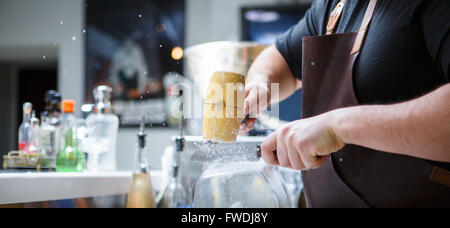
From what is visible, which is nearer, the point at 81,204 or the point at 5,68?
the point at 81,204

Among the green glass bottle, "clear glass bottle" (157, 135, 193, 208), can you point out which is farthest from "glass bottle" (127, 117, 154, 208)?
the green glass bottle

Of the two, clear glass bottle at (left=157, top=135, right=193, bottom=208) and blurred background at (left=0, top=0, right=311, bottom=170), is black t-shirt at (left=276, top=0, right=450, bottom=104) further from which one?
blurred background at (left=0, top=0, right=311, bottom=170)

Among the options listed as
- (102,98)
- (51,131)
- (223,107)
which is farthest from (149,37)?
(223,107)

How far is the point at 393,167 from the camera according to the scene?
664 millimetres

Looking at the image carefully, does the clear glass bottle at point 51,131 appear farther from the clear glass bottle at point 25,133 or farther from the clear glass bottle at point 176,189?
the clear glass bottle at point 176,189

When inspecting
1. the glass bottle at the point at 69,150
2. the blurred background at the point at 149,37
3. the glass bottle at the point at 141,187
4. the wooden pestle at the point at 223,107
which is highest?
the blurred background at the point at 149,37

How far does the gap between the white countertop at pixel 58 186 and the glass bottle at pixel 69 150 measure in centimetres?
10

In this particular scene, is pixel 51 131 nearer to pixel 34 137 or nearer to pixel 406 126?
pixel 34 137

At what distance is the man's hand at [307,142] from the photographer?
23.2 inches

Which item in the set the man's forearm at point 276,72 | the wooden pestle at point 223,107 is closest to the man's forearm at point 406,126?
the wooden pestle at point 223,107

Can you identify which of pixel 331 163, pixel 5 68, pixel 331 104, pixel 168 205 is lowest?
pixel 168 205
